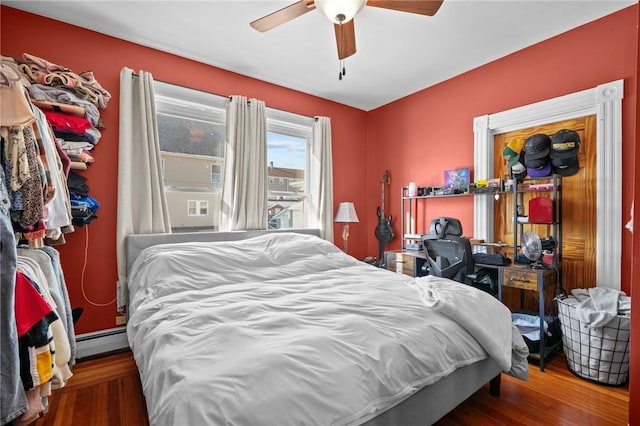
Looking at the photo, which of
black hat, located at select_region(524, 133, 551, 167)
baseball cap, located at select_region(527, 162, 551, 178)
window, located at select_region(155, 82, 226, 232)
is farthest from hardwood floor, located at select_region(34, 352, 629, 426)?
black hat, located at select_region(524, 133, 551, 167)

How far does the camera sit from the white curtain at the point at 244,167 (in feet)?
10.00

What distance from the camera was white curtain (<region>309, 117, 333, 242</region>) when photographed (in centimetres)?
368

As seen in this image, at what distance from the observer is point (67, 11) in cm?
223

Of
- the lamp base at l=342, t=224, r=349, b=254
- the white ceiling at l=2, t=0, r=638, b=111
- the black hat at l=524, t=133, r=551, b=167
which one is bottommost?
the lamp base at l=342, t=224, r=349, b=254

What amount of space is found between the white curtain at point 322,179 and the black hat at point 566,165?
88.0 inches

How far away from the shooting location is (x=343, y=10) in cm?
165

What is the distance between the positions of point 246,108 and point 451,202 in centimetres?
247

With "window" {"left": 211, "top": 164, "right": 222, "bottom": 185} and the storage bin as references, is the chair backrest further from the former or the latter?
"window" {"left": 211, "top": 164, "right": 222, "bottom": 185}

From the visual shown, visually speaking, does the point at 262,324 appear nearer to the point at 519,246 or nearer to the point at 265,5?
the point at 265,5

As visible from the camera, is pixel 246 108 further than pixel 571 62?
Yes

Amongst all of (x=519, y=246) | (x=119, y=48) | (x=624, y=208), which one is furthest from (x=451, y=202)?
(x=119, y=48)

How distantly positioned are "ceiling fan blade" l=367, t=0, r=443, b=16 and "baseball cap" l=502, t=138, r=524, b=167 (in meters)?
1.53

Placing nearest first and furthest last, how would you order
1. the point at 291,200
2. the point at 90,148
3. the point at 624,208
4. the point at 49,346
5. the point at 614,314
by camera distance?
the point at 49,346
the point at 614,314
the point at 624,208
the point at 90,148
the point at 291,200

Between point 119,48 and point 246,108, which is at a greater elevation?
point 119,48
